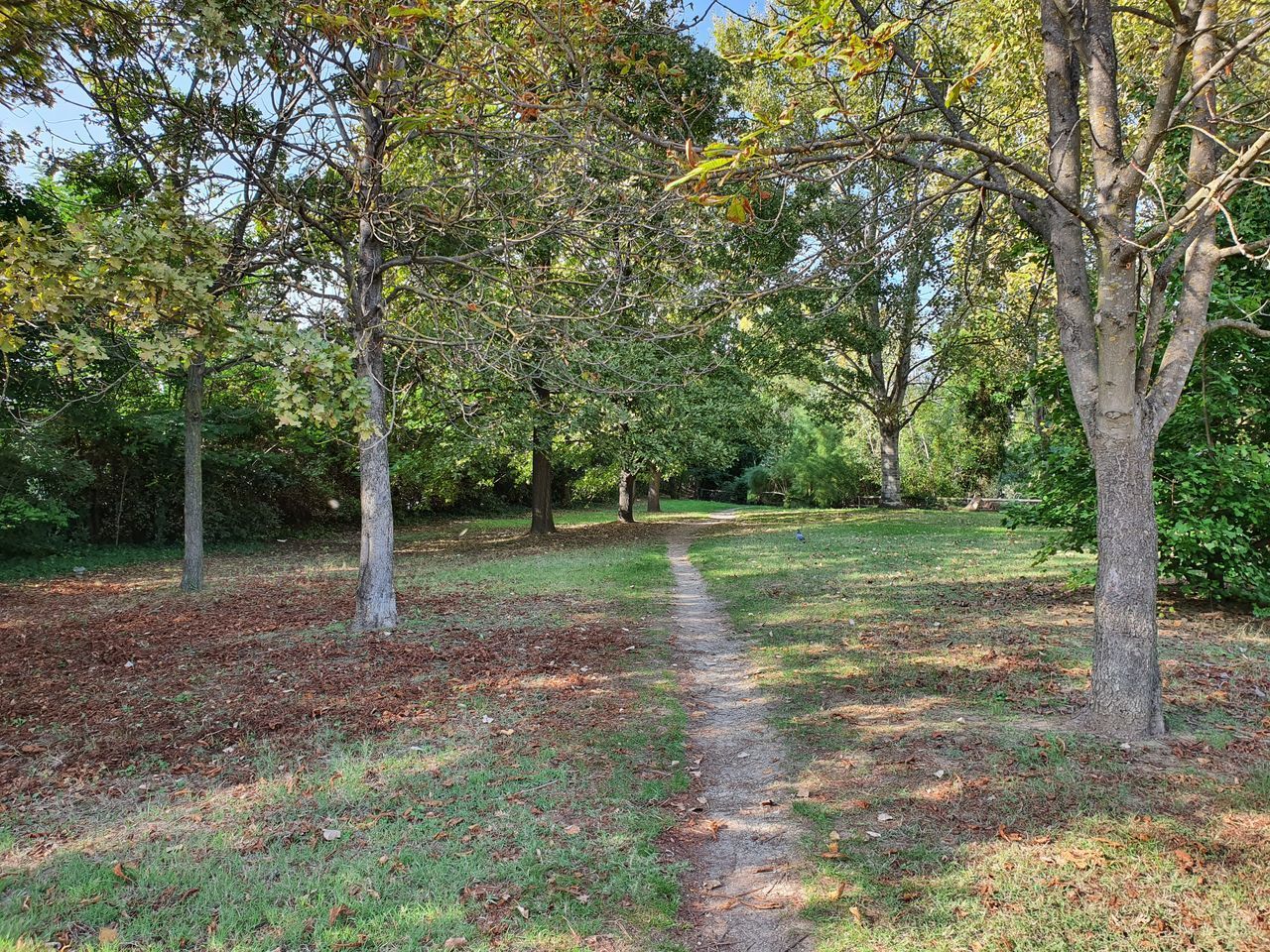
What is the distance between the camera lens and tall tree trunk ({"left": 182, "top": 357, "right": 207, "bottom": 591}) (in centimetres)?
1148

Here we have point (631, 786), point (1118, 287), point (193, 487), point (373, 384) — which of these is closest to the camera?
point (631, 786)

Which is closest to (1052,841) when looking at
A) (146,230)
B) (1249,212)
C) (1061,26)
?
(1061,26)

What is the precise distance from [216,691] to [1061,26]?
339 inches

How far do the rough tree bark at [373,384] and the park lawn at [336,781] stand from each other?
0.47 metres

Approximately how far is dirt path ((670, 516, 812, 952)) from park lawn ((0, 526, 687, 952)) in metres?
0.21

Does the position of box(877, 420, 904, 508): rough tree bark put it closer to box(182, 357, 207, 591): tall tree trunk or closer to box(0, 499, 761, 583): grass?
box(0, 499, 761, 583): grass

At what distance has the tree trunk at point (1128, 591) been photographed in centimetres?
457

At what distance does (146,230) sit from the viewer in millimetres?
4312

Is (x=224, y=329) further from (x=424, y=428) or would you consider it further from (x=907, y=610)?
(x=424, y=428)

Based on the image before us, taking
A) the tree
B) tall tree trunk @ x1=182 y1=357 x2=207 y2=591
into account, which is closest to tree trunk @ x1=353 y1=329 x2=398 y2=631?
tall tree trunk @ x1=182 y1=357 x2=207 y2=591

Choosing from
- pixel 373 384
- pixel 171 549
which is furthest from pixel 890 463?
pixel 171 549

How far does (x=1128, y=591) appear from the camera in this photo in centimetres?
460

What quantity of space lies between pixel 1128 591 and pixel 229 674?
304 inches

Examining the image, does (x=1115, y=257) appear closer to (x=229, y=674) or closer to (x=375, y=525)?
(x=375, y=525)
